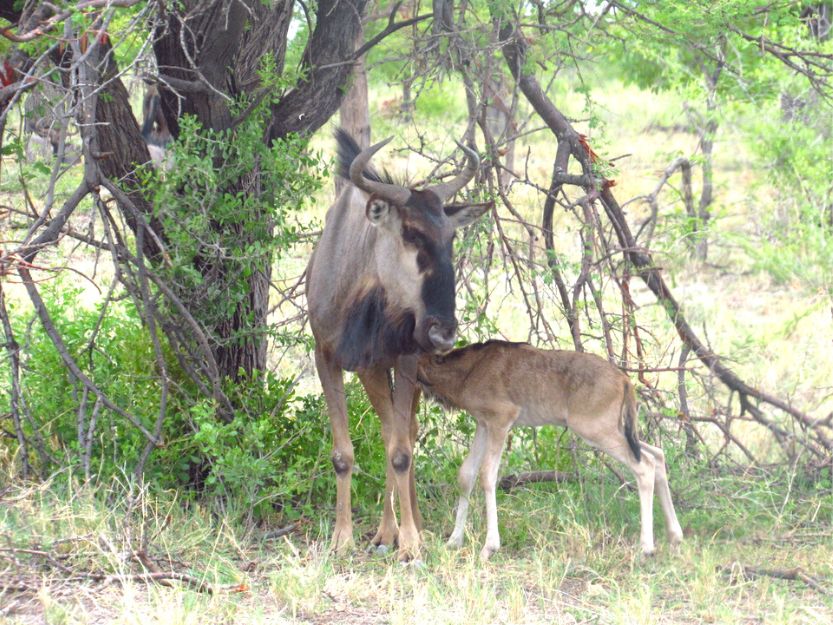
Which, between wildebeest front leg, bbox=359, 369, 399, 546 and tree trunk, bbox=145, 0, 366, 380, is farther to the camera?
tree trunk, bbox=145, 0, 366, 380

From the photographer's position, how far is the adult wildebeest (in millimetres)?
5613

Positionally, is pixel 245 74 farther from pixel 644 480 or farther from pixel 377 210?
pixel 644 480

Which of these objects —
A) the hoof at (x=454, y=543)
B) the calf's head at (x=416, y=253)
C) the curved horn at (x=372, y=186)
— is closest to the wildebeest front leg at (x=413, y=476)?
the hoof at (x=454, y=543)

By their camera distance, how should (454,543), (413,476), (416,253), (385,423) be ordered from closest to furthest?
(416,253)
(454,543)
(385,423)
(413,476)

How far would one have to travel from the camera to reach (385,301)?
5.86 metres

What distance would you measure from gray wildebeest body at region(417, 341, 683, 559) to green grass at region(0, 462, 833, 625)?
0.25 metres

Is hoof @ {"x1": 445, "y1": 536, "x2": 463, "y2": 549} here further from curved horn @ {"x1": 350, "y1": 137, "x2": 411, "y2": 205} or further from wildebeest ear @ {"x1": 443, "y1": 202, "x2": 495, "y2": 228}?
curved horn @ {"x1": 350, "y1": 137, "x2": 411, "y2": 205}

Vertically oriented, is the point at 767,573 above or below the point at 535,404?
below

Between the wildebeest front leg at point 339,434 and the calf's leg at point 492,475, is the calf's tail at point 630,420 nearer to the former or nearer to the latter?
the calf's leg at point 492,475

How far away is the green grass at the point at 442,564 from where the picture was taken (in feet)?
Answer: 15.7

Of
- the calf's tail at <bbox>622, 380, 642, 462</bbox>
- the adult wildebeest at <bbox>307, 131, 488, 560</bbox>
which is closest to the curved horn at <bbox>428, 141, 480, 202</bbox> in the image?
the adult wildebeest at <bbox>307, 131, 488, 560</bbox>

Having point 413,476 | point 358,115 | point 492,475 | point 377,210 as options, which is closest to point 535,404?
point 492,475

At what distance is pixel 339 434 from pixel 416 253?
4.14ft

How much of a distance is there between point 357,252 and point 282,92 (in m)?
1.40
